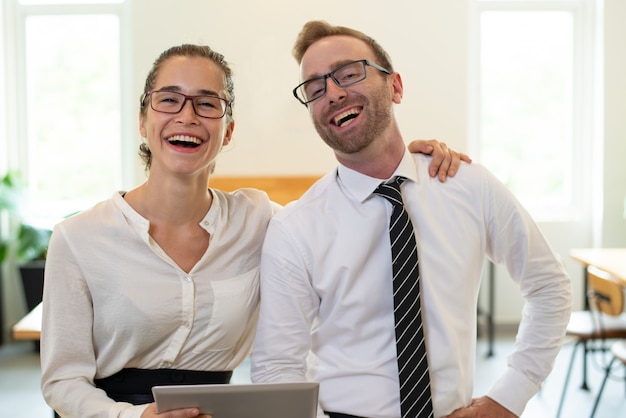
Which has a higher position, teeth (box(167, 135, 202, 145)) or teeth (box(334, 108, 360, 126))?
teeth (box(334, 108, 360, 126))

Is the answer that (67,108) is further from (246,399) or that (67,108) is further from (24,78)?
(246,399)

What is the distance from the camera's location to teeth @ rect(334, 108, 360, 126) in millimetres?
1872

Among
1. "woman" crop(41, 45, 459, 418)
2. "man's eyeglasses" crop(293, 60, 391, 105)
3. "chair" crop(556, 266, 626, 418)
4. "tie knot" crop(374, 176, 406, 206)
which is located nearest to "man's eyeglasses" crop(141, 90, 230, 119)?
"woman" crop(41, 45, 459, 418)

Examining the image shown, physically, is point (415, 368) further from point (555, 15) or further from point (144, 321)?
point (555, 15)

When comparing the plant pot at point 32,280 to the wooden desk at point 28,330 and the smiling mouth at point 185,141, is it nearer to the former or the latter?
the wooden desk at point 28,330

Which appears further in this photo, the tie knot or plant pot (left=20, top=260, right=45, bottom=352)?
plant pot (left=20, top=260, right=45, bottom=352)

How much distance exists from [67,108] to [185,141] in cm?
489

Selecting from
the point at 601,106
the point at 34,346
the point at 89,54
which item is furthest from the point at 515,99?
the point at 34,346

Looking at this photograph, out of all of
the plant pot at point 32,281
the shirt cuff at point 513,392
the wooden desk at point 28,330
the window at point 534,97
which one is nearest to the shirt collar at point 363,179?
the shirt cuff at point 513,392

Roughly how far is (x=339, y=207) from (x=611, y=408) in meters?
3.15

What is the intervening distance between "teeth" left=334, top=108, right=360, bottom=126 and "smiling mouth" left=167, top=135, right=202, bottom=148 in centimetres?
37

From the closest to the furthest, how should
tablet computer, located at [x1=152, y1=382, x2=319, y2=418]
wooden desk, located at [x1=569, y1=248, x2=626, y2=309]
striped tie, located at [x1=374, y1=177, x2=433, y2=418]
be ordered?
tablet computer, located at [x1=152, y1=382, x2=319, y2=418], striped tie, located at [x1=374, y1=177, x2=433, y2=418], wooden desk, located at [x1=569, y1=248, x2=626, y2=309]

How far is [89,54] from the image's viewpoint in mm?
6266

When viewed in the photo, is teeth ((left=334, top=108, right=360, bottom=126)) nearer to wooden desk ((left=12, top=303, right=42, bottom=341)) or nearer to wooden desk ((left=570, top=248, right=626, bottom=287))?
wooden desk ((left=12, top=303, right=42, bottom=341))
